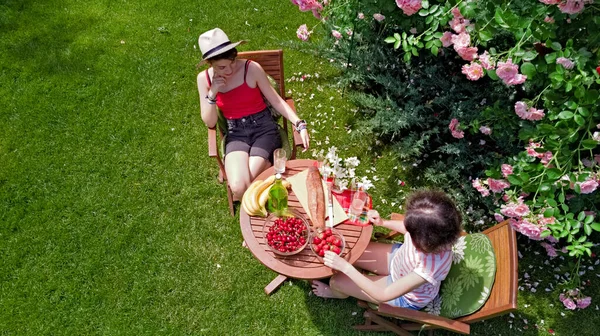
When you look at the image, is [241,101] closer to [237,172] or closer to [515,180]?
[237,172]

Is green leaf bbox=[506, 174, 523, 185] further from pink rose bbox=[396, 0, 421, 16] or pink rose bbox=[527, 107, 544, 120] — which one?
pink rose bbox=[396, 0, 421, 16]

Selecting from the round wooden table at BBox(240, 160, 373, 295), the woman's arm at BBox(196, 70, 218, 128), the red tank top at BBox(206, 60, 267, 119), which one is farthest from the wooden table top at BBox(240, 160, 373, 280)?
the red tank top at BBox(206, 60, 267, 119)

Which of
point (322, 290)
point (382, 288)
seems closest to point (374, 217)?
point (382, 288)

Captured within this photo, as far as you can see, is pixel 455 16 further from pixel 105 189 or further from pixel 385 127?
pixel 105 189

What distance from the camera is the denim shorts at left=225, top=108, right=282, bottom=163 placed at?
4031 mm

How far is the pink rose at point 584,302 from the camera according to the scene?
3.63 meters

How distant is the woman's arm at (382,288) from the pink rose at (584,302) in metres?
1.89

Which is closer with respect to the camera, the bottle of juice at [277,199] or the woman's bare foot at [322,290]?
the bottle of juice at [277,199]

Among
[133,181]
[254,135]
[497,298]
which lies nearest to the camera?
[497,298]

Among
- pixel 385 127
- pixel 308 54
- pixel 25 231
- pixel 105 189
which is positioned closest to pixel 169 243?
pixel 105 189

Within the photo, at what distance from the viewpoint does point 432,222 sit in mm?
2631

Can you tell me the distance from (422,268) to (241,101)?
222 cm

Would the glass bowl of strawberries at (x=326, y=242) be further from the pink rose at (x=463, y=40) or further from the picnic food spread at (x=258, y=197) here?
the pink rose at (x=463, y=40)

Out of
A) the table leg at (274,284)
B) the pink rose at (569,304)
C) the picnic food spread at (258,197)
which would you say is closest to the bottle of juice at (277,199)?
the picnic food spread at (258,197)
